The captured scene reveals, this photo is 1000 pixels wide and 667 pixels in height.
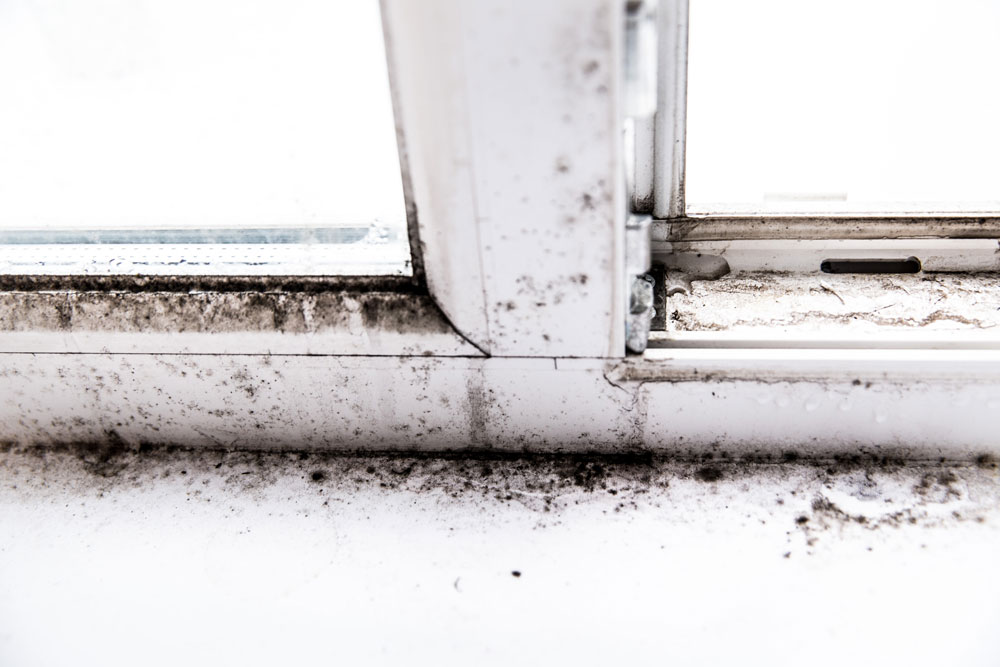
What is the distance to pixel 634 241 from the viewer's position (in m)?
0.71

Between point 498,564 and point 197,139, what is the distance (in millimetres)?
627

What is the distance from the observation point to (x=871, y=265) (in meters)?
0.90

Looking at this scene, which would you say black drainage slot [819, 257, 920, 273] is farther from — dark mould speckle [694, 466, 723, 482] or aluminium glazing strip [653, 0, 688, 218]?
dark mould speckle [694, 466, 723, 482]

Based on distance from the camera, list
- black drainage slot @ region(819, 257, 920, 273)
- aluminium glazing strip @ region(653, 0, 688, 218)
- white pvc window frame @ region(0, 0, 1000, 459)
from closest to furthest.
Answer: white pvc window frame @ region(0, 0, 1000, 459)
aluminium glazing strip @ region(653, 0, 688, 218)
black drainage slot @ region(819, 257, 920, 273)

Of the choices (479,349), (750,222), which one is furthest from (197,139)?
(750,222)

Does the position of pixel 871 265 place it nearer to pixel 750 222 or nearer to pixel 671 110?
pixel 750 222

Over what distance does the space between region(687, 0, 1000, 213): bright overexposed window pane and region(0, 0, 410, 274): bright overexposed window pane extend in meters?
0.43

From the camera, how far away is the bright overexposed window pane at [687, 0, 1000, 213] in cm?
83

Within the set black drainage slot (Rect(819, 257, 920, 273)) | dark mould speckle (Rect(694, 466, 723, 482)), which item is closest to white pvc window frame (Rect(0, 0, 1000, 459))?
dark mould speckle (Rect(694, 466, 723, 482))

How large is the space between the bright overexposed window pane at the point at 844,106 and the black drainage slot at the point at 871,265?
0.07 meters

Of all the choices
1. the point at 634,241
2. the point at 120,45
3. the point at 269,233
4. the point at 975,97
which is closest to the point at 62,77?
the point at 120,45

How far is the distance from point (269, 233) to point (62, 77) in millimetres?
321

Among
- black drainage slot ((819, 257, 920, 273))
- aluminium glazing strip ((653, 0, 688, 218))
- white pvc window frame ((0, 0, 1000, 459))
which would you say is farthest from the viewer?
black drainage slot ((819, 257, 920, 273))

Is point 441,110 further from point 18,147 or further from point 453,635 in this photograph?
point 18,147
